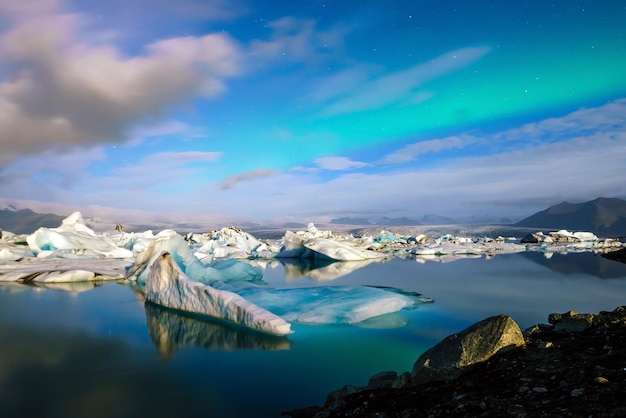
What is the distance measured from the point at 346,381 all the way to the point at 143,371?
2.60m

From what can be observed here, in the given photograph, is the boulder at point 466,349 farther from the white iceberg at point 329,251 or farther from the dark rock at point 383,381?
the white iceberg at point 329,251

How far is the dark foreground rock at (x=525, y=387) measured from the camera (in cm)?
252

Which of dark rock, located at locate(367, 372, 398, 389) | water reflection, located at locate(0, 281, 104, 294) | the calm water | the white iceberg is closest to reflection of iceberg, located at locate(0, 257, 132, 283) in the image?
water reflection, located at locate(0, 281, 104, 294)

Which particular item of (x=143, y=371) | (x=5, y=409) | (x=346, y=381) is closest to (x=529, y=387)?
(x=346, y=381)

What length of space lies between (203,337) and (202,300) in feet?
4.18

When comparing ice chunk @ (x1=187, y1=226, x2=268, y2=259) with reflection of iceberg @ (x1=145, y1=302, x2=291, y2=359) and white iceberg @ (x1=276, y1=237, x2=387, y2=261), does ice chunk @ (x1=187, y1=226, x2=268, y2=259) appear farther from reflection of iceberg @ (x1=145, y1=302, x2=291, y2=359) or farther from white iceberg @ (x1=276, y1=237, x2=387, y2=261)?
reflection of iceberg @ (x1=145, y1=302, x2=291, y2=359)

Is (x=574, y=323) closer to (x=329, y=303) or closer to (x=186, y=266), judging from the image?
(x=329, y=303)

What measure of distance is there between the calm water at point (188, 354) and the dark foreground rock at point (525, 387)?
0.86 meters

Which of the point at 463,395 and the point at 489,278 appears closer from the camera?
the point at 463,395

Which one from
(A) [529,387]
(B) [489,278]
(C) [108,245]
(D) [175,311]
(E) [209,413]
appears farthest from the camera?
(C) [108,245]

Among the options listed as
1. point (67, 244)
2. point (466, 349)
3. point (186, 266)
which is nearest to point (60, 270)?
point (186, 266)

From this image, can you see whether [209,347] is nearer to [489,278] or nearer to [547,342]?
[547,342]

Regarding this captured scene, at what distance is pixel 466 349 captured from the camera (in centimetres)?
368

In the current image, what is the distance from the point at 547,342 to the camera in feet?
12.6
